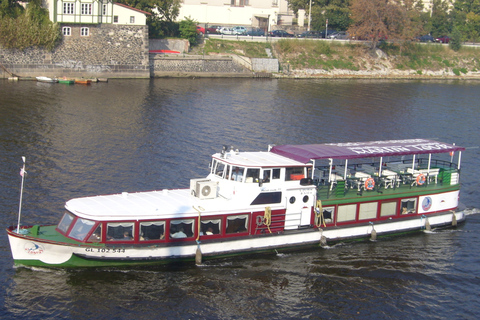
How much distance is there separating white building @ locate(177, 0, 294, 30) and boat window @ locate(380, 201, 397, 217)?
77.8m

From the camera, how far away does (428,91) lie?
75750 mm

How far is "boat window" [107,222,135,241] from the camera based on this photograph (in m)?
22.2

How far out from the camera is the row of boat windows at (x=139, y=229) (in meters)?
22.1

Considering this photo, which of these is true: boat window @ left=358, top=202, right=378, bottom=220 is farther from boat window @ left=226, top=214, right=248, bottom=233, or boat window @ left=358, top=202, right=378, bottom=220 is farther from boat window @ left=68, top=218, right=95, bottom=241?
boat window @ left=68, top=218, right=95, bottom=241

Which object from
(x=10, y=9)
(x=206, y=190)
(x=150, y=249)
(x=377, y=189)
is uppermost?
(x=10, y=9)

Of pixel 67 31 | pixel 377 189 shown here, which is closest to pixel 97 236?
pixel 377 189

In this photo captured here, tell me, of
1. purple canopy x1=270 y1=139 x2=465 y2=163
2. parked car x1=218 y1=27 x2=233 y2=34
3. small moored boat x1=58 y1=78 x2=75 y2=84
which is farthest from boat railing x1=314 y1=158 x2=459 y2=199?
parked car x1=218 y1=27 x2=233 y2=34

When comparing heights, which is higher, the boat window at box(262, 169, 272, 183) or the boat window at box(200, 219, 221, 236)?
the boat window at box(262, 169, 272, 183)

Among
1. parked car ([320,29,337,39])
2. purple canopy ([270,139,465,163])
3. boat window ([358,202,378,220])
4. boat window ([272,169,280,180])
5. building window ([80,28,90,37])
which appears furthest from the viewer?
parked car ([320,29,337,39])

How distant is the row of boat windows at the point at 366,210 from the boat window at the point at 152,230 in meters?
7.89

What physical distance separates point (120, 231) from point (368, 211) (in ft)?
41.1

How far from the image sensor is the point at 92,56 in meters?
70.7

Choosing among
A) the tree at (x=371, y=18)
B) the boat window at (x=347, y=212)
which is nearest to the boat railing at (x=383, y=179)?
the boat window at (x=347, y=212)

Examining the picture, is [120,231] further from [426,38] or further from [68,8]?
[426,38]
